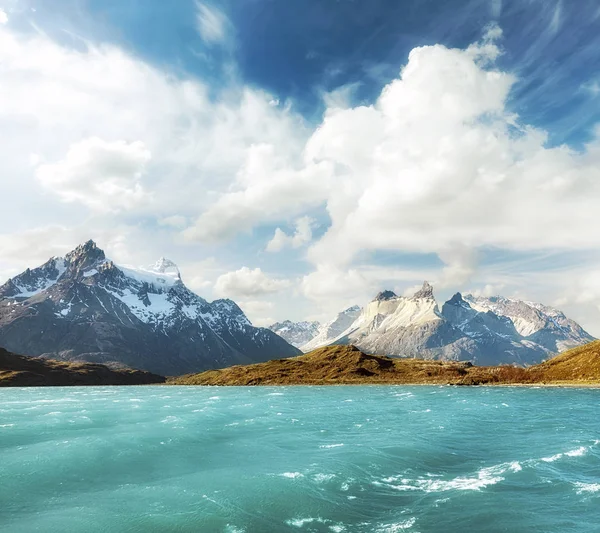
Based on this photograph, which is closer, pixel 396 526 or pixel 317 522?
pixel 396 526

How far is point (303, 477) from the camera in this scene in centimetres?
4128

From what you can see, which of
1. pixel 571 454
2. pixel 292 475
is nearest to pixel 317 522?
pixel 292 475

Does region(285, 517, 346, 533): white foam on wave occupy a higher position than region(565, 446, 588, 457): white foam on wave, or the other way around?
region(565, 446, 588, 457): white foam on wave

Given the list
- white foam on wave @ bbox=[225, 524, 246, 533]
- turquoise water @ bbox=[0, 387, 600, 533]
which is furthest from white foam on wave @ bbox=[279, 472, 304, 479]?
white foam on wave @ bbox=[225, 524, 246, 533]

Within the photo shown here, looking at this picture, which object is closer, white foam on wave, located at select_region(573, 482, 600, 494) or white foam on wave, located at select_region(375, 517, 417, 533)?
white foam on wave, located at select_region(375, 517, 417, 533)

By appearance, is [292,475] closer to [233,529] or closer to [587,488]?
[233,529]

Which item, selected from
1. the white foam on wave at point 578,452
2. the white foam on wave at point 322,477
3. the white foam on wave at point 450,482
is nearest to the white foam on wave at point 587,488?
the white foam on wave at point 450,482

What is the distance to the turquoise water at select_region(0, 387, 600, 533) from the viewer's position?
30922 mm

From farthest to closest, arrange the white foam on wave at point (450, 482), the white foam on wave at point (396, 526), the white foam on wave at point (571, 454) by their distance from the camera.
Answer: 1. the white foam on wave at point (571, 454)
2. the white foam on wave at point (450, 482)
3. the white foam on wave at point (396, 526)

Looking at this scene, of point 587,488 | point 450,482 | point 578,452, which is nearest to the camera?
point 587,488

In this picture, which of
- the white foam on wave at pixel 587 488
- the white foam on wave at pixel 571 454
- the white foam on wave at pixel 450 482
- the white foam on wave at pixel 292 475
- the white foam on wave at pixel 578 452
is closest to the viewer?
the white foam on wave at pixel 587 488

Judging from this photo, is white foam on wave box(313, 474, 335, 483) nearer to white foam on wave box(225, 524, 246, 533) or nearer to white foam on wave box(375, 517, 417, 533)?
white foam on wave box(375, 517, 417, 533)

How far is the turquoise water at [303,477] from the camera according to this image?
30.9 meters

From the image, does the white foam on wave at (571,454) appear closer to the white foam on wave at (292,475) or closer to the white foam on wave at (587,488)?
the white foam on wave at (587,488)
